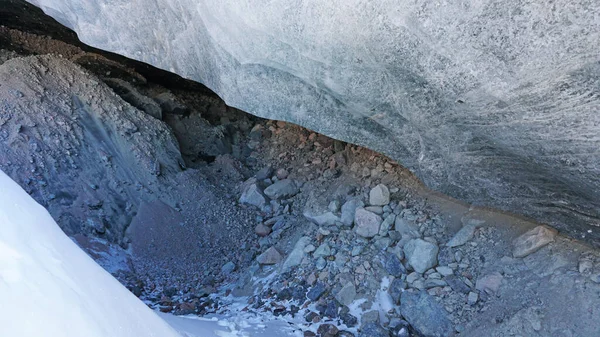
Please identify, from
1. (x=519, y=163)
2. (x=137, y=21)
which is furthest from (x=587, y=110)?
(x=137, y=21)

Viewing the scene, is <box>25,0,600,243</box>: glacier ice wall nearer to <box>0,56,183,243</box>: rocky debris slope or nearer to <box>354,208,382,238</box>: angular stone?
<box>354,208,382,238</box>: angular stone

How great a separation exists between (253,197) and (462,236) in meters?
1.51

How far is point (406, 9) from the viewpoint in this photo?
5.42 feet

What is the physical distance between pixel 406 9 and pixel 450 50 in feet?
0.65

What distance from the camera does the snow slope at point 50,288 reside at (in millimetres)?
935

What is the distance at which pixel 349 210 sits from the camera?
2.80 metres

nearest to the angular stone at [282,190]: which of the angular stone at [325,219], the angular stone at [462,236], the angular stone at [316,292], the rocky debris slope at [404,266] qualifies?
the rocky debris slope at [404,266]

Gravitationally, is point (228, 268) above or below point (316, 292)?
below

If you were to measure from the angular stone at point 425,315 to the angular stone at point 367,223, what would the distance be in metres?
0.42

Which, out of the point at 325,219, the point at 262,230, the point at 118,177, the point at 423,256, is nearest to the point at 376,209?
the point at 325,219

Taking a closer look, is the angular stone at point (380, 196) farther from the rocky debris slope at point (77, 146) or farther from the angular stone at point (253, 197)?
the rocky debris slope at point (77, 146)

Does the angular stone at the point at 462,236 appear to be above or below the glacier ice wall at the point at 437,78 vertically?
below

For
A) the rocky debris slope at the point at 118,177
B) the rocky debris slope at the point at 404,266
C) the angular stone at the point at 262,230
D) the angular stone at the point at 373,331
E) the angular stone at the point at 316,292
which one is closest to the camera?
the rocky debris slope at the point at 404,266

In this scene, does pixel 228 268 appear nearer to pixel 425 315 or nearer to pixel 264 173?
pixel 264 173
